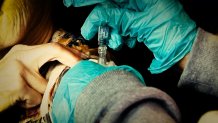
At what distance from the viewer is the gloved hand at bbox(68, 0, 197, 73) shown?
152cm

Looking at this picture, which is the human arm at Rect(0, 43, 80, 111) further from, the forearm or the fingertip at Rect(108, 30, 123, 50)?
the fingertip at Rect(108, 30, 123, 50)

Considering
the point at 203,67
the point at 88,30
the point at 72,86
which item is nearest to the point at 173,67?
the point at 203,67

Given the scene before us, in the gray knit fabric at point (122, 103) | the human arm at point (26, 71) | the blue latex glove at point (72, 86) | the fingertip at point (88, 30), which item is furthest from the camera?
the fingertip at point (88, 30)

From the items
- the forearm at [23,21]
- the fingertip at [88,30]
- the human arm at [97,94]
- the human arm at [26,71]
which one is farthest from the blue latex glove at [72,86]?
the forearm at [23,21]

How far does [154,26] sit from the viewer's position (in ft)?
5.08

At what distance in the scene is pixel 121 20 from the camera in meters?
1.61

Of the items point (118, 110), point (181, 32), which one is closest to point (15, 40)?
point (118, 110)

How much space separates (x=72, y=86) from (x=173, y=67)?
2.47 feet

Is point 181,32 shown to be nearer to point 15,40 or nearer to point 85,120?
point 85,120

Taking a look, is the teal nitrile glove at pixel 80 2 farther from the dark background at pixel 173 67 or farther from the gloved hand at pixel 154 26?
the dark background at pixel 173 67

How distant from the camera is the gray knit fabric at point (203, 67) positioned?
54.1 inches

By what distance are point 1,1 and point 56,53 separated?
449 millimetres

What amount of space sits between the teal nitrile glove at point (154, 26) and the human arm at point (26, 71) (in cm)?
24

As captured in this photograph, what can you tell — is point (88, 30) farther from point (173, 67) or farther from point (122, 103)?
point (122, 103)
